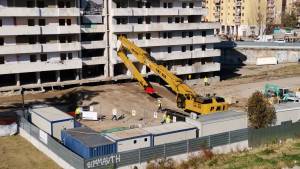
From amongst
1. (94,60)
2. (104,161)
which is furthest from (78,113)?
(104,161)

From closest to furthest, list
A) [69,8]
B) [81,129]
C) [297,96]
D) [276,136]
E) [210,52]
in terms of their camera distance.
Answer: [81,129]
[276,136]
[297,96]
[69,8]
[210,52]

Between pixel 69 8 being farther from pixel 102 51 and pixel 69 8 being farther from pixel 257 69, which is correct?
pixel 257 69

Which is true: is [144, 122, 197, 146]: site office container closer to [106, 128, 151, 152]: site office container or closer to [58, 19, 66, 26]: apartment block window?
[106, 128, 151, 152]: site office container

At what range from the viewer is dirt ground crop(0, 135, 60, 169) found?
35344 millimetres

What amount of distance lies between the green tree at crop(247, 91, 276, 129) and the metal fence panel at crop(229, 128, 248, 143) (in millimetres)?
3612

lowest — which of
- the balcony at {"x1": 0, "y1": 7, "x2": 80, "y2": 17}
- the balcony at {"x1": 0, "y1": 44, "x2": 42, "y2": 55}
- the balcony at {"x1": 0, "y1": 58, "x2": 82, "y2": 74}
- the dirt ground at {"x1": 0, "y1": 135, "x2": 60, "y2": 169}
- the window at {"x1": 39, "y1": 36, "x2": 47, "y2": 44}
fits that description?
the dirt ground at {"x1": 0, "y1": 135, "x2": 60, "y2": 169}

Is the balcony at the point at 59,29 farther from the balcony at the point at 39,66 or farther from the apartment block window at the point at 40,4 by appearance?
the balcony at the point at 39,66

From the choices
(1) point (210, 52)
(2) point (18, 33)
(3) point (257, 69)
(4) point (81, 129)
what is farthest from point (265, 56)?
(4) point (81, 129)

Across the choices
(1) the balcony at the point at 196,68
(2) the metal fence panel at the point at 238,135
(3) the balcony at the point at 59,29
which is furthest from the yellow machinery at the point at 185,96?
(1) the balcony at the point at 196,68

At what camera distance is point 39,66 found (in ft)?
196

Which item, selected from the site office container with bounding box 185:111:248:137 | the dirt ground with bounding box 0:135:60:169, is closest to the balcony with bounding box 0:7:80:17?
the dirt ground with bounding box 0:135:60:169

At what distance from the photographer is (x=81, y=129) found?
1496 inches

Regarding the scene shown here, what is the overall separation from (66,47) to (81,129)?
2521 centimetres

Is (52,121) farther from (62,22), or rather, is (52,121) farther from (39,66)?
(62,22)
